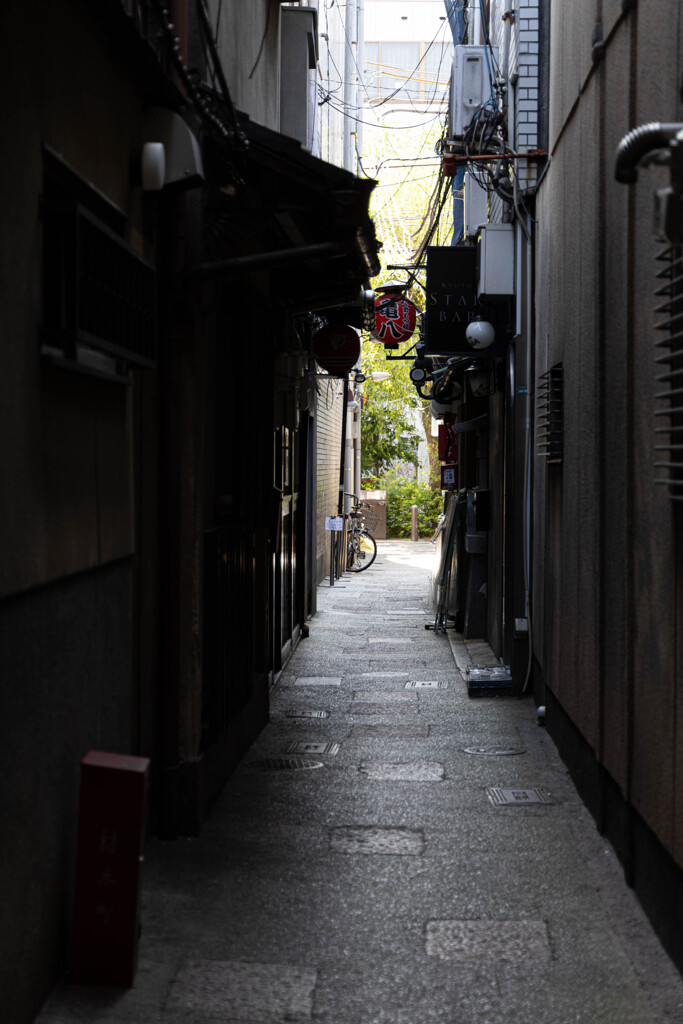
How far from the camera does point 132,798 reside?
438cm

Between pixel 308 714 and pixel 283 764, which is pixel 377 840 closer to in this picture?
pixel 283 764

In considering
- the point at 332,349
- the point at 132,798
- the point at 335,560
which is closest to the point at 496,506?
the point at 332,349

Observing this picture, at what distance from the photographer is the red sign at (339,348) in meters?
14.1

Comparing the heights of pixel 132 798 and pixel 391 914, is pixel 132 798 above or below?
above

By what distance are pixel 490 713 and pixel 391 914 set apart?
4.88 meters

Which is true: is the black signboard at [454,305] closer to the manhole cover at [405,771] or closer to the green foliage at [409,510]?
the manhole cover at [405,771]

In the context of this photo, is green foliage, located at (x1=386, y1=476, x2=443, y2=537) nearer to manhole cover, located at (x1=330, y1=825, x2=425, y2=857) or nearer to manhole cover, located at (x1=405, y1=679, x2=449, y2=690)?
manhole cover, located at (x1=405, y1=679, x2=449, y2=690)

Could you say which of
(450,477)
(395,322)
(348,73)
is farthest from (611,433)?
(348,73)

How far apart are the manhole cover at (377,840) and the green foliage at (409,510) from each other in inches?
1148

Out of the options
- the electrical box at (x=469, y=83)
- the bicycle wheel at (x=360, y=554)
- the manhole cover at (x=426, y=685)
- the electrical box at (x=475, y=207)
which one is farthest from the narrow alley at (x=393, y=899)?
the bicycle wheel at (x=360, y=554)

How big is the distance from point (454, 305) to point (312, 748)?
19.5 feet

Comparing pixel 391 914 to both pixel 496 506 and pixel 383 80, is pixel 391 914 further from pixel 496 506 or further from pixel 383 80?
pixel 383 80

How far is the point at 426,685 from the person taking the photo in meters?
11.6

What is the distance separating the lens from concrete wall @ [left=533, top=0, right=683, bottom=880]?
4996 millimetres
